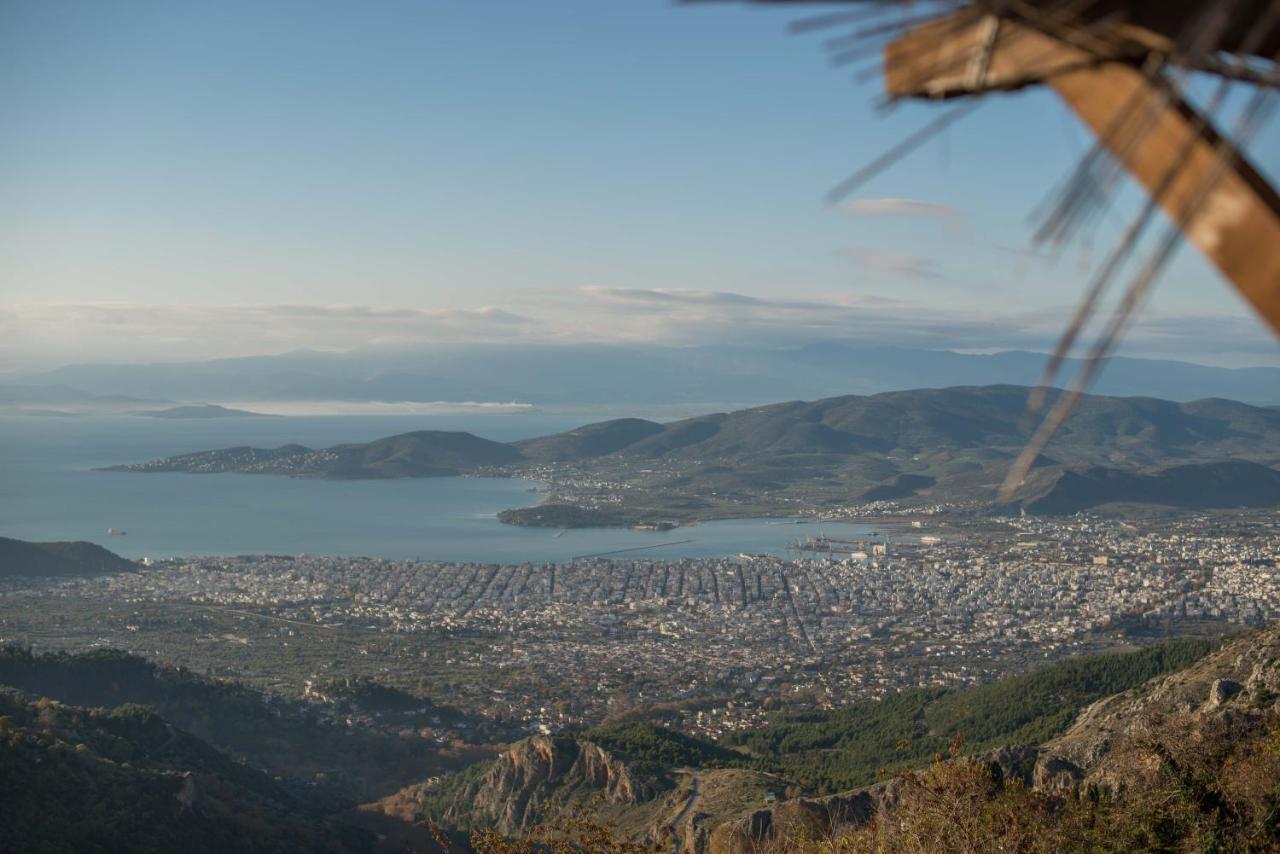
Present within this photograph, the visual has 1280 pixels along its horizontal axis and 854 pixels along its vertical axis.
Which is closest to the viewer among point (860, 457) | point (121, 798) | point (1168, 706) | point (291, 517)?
point (1168, 706)

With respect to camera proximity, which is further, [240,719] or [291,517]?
[291,517]

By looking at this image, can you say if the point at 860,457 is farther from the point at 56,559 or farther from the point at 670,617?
the point at 56,559

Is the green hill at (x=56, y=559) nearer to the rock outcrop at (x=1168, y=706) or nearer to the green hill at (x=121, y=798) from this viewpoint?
the green hill at (x=121, y=798)

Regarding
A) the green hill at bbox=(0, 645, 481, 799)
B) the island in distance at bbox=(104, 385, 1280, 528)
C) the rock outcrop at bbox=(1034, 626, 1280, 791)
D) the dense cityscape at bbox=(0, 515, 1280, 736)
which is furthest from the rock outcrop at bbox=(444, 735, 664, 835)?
the island in distance at bbox=(104, 385, 1280, 528)

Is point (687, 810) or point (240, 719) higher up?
point (687, 810)

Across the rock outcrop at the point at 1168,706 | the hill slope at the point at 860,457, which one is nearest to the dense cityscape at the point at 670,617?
the rock outcrop at the point at 1168,706

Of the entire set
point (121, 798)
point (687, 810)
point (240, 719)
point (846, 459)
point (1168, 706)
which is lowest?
point (240, 719)

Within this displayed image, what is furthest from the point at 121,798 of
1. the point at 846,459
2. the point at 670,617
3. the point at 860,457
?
the point at 860,457
